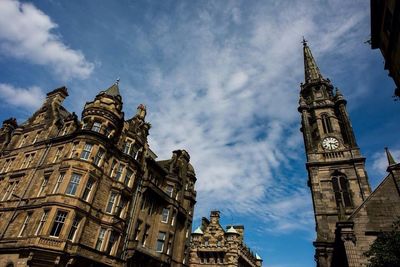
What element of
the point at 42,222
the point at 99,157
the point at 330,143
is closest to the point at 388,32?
the point at 330,143

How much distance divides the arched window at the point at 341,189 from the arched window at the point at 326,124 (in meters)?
7.58

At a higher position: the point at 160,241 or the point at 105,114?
the point at 105,114

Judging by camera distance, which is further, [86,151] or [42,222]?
[86,151]

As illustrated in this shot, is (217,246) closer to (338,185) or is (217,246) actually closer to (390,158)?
(338,185)

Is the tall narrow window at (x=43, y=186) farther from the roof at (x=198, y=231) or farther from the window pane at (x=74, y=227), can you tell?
the roof at (x=198, y=231)

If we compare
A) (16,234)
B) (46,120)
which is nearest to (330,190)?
(16,234)

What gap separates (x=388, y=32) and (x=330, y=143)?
80.5 feet

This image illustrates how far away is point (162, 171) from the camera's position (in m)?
36.5

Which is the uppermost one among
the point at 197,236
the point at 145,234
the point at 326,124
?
the point at 326,124

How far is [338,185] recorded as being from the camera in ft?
111

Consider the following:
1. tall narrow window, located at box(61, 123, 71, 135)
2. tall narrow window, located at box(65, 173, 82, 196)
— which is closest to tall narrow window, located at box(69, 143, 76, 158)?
tall narrow window, located at box(65, 173, 82, 196)

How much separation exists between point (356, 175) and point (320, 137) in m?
7.47

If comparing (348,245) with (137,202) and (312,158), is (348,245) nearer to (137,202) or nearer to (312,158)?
(312,158)

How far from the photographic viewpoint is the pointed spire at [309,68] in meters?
48.9
